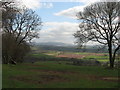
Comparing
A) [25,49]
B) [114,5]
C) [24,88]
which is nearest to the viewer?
[24,88]

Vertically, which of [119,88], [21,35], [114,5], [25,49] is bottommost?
[119,88]

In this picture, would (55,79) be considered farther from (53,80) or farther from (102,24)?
(102,24)

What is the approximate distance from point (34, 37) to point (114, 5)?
90.7ft

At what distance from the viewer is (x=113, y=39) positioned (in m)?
44.4

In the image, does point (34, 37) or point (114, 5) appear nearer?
point (114, 5)

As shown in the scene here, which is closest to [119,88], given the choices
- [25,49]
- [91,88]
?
[91,88]

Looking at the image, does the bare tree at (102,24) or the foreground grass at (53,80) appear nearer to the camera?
the foreground grass at (53,80)

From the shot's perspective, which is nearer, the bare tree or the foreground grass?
the foreground grass

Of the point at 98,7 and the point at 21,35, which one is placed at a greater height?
the point at 98,7

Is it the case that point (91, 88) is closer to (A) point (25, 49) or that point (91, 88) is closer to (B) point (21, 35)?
(A) point (25, 49)

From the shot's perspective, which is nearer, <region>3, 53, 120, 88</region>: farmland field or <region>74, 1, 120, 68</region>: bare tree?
<region>3, 53, 120, 88</region>: farmland field

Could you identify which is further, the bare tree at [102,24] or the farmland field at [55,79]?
the bare tree at [102,24]

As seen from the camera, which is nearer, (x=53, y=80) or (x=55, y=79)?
(x=53, y=80)

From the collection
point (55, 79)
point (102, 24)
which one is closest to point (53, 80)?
point (55, 79)
